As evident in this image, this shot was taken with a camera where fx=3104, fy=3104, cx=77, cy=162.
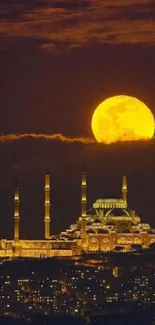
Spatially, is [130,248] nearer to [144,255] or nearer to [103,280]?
[144,255]

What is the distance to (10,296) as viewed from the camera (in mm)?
66312

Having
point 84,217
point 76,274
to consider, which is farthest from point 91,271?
point 84,217

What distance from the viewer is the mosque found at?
269 feet

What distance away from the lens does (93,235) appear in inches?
3297

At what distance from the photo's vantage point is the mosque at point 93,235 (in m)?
81.9

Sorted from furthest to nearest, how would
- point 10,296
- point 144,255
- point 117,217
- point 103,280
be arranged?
point 117,217 → point 144,255 → point 103,280 → point 10,296

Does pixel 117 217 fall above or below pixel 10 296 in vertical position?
above

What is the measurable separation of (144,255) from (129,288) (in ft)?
30.4

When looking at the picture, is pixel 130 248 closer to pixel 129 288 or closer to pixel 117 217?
pixel 117 217

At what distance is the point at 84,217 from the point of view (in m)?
82.1

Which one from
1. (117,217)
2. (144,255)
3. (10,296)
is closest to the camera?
(10,296)

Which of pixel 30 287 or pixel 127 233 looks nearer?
pixel 30 287

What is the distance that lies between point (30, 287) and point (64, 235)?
14852 mm

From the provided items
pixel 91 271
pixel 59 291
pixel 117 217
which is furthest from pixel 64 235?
pixel 59 291
